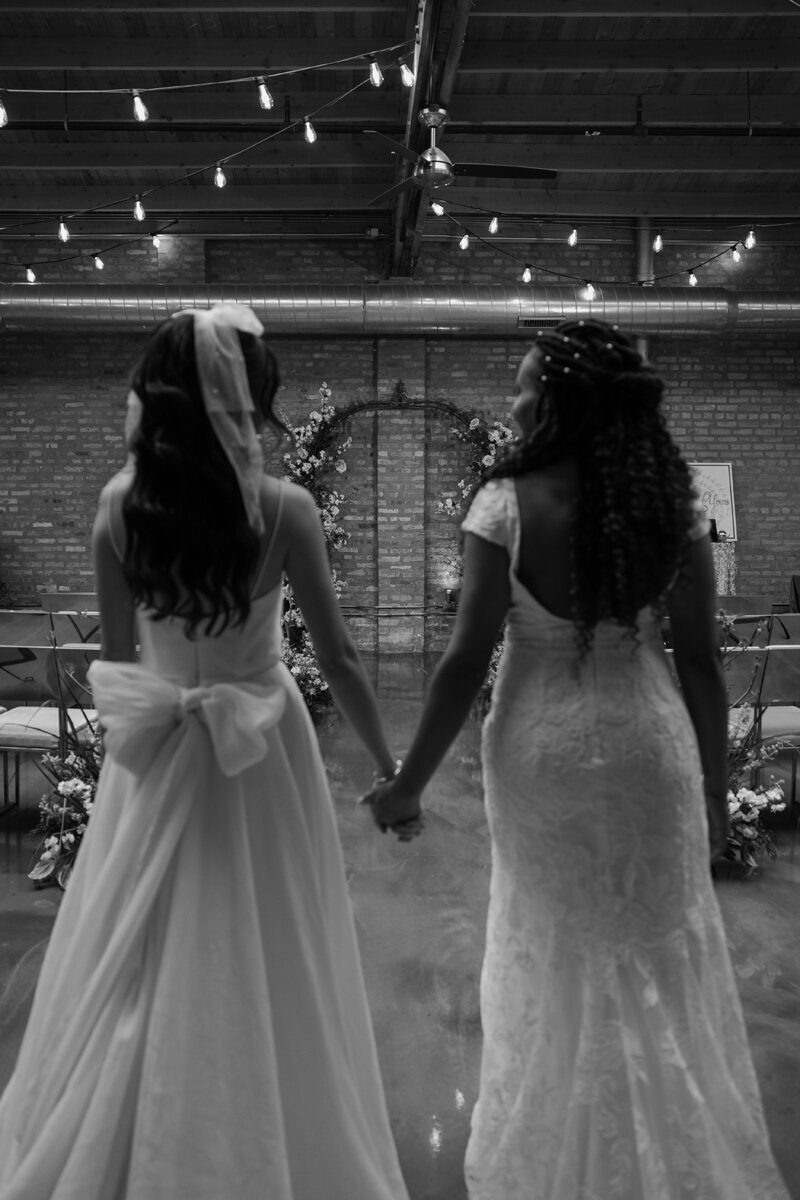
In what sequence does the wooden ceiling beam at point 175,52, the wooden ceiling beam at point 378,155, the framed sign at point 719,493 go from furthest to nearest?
the framed sign at point 719,493
the wooden ceiling beam at point 378,155
the wooden ceiling beam at point 175,52

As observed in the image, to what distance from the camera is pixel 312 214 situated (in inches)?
397

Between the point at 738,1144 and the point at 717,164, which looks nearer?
the point at 738,1144

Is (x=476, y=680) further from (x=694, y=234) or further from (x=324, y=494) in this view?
(x=694, y=234)

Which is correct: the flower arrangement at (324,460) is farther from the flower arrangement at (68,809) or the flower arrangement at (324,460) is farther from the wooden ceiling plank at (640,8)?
the flower arrangement at (68,809)

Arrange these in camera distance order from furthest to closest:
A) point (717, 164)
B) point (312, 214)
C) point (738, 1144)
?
point (312, 214) < point (717, 164) < point (738, 1144)

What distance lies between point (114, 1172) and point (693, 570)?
56.5 inches

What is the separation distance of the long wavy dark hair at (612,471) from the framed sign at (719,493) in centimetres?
914

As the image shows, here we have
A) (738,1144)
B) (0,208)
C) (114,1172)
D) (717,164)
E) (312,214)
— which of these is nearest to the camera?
(114,1172)

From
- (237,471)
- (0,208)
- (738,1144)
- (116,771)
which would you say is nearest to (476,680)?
(237,471)

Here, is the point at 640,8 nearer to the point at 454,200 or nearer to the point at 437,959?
the point at 454,200

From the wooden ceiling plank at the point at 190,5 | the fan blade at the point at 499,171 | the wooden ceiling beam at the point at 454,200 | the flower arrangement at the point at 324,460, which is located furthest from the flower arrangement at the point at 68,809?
the wooden ceiling beam at the point at 454,200

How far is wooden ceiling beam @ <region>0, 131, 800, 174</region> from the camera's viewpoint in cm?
856

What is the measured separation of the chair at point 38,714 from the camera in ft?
13.3

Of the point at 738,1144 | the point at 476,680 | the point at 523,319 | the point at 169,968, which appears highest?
the point at 523,319
